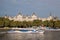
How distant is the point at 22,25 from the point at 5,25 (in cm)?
726

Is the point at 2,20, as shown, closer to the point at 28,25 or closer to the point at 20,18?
the point at 28,25

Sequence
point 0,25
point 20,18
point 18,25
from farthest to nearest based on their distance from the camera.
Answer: point 20,18
point 18,25
point 0,25

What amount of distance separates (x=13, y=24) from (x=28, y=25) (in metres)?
6.61

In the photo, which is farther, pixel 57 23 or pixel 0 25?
pixel 57 23

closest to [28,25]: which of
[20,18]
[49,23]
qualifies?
[49,23]

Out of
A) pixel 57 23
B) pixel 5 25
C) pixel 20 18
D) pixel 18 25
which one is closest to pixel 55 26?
pixel 57 23

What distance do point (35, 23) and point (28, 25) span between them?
8.27 ft

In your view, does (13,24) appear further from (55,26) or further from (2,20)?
(55,26)

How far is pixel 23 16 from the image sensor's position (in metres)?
99.2

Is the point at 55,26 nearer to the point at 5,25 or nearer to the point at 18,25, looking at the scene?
the point at 18,25

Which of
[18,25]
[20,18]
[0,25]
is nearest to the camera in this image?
[0,25]

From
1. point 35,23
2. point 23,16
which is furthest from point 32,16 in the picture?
point 35,23

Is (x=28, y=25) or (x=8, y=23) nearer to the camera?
(x=8, y=23)

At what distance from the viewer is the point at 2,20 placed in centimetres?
7125
